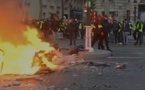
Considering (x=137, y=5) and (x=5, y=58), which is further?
(x=137, y=5)

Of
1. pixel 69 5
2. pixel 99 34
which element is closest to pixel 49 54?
pixel 99 34

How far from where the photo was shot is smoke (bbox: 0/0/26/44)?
44.5 ft

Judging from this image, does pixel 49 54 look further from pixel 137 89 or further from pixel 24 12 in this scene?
pixel 137 89

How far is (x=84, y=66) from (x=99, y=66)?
1.66 ft

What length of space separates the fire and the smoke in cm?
20

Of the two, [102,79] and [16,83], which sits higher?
[16,83]

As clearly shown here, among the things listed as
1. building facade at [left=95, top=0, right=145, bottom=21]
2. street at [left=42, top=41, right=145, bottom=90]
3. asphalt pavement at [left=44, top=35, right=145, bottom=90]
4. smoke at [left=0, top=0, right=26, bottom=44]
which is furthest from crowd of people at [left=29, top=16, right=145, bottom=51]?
building facade at [left=95, top=0, right=145, bottom=21]

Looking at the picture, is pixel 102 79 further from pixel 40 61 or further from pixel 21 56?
pixel 21 56

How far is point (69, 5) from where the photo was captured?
6850 cm

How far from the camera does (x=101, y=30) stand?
22.2 meters

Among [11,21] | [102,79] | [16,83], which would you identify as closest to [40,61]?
[11,21]

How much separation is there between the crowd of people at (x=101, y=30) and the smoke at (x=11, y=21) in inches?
151

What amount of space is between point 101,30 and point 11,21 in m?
8.77

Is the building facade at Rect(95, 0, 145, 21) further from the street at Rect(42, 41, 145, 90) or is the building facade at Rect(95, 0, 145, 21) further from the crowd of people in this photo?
the street at Rect(42, 41, 145, 90)
